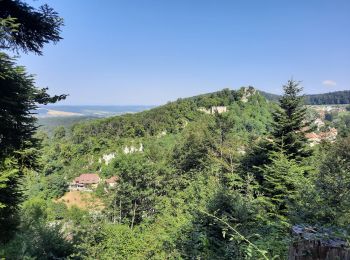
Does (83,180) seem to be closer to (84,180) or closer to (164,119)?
(84,180)

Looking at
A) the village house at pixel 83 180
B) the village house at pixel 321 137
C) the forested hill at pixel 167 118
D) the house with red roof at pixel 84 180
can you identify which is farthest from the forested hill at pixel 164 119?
the village house at pixel 321 137

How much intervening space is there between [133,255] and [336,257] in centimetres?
1148

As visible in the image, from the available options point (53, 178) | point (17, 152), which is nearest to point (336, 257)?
point (17, 152)

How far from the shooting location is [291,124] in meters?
13.2

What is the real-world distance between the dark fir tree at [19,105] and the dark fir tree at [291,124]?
400 inches

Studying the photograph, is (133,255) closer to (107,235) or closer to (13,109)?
(107,235)

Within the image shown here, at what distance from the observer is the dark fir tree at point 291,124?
12969 mm

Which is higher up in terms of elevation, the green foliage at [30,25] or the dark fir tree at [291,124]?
the green foliage at [30,25]

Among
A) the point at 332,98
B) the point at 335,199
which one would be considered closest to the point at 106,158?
the point at 335,199

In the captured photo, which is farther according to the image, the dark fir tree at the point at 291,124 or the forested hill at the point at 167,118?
the forested hill at the point at 167,118

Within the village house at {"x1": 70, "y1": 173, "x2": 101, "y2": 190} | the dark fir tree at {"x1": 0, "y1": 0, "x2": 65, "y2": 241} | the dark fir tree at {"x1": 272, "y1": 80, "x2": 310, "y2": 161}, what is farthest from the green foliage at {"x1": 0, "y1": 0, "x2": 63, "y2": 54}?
the village house at {"x1": 70, "y1": 173, "x2": 101, "y2": 190}

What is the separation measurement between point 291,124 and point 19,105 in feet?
37.9

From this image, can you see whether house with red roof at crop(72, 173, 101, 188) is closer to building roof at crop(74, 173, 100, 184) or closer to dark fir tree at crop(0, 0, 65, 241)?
building roof at crop(74, 173, 100, 184)

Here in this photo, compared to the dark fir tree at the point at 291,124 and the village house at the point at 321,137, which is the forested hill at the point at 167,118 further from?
the dark fir tree at the point at 291,124
